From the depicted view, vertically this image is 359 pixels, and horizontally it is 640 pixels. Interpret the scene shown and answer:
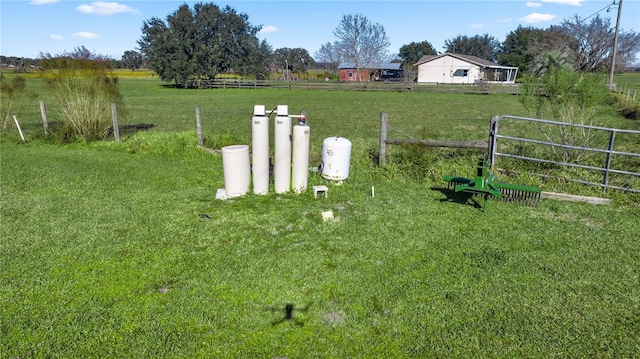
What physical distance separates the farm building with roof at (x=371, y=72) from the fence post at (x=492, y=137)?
6161cm

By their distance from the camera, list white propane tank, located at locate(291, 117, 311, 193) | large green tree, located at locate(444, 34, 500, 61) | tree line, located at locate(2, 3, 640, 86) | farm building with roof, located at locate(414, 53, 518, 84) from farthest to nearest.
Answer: large green tree, located at locate(444, 34, 500, 61), farm building with roof, located at locate(414, 53, 518, 84), tree line, located at locate(2, 3, 640, 86), white propane tank, located at locate(291, 117, 311, 193)

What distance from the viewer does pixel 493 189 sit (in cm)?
607

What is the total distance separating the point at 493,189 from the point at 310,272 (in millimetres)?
3336

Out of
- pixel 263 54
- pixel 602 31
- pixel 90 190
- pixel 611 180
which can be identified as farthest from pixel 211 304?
pixel 602 31

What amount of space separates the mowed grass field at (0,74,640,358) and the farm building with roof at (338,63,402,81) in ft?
206

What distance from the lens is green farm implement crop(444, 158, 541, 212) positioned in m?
5.91

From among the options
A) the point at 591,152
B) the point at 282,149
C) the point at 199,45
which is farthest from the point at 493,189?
the point at 199,45

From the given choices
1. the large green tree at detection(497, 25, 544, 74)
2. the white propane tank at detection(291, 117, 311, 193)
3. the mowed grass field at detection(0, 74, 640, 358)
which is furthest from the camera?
the large green tree at detection(497, 25, 544, 74)

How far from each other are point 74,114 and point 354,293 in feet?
34.8

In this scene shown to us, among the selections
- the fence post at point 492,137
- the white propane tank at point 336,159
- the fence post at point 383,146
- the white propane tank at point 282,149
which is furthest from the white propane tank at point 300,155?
the fence post at point 492,137

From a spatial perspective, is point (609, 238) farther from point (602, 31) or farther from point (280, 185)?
point (602, 31)

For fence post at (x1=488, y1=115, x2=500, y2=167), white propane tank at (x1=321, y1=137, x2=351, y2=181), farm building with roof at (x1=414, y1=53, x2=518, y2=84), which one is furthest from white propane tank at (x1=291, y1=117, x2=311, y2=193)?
farm building with roof at (x1=414, y1=53, x2=518, y2=84)

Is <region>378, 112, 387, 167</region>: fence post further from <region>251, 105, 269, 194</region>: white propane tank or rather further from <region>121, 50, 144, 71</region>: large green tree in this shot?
<region>121, 50, 144, 71</region>: large green tree

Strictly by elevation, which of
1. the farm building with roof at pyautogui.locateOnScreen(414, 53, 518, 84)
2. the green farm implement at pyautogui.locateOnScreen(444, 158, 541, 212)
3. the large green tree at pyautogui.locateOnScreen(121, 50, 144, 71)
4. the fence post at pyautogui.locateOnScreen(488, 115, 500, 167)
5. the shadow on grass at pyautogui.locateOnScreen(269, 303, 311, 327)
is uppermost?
the large green tree at pyautogui.locateOnScreen(121, 50, 144, 71)
